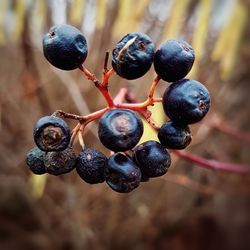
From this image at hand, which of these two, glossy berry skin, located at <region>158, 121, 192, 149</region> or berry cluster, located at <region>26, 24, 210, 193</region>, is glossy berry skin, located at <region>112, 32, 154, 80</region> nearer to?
berry cluster, located at <region>26, 24, 210, 193</region>

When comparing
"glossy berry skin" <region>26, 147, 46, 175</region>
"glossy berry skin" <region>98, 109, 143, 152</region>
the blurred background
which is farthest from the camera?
the blurred background

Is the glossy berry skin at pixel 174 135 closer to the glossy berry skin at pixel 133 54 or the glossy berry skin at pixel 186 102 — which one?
the glossy berry skin at pixel 186 102

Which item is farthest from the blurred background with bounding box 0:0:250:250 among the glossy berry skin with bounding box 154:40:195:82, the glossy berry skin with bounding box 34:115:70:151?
the glossy berry skin with bounding box 34:115:70:151

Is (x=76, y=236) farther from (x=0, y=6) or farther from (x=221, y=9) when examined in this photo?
(x=221, y=9)

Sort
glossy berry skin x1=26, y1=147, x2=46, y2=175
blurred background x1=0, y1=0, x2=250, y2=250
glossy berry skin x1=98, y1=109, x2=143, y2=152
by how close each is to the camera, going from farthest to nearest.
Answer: blurred background x1=0, y1=0, x2=250, y2=250 → glossy berry skin x1=26, y1=147, x2=46, y2=175 → glossy berry skin x1=98, y1=109, x2=143, y2=152

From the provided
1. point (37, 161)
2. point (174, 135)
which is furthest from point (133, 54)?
point (37, 161)

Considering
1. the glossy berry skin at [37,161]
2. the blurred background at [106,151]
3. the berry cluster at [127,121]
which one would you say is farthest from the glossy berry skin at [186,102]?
the blurred background at [106,151]

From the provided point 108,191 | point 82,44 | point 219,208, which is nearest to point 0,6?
point 108,191

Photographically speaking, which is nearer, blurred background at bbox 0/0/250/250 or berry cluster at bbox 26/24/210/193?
berry cluster at bbox 26/24/210/193

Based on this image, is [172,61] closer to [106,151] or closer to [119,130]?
[119,130]
